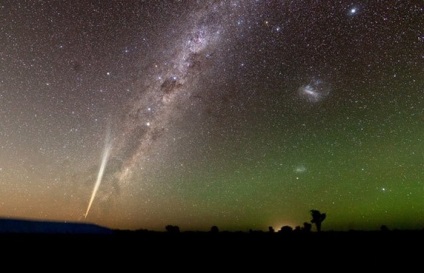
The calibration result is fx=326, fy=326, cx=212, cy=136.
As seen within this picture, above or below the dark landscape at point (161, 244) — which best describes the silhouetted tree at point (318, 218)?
above

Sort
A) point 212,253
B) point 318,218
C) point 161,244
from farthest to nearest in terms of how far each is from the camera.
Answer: point 318,218 < point 161,244 < point 212,253

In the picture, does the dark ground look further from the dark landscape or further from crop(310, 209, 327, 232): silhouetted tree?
crop(310, 209, 327, 232): silhouetted tree

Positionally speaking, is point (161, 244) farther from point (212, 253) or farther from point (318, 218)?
point (318, 218)

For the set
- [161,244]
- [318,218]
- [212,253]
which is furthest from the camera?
[318,218]

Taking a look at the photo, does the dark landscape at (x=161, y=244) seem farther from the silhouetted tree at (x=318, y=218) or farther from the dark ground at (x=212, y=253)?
the silhouetted tree at (x=318, y=218)

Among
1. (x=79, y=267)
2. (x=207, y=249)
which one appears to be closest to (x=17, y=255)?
(x=79, y=267)

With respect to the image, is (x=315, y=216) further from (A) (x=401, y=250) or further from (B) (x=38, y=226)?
(B) (x=38, y=226)

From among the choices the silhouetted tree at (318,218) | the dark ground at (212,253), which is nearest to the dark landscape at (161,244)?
the dark ground at (212,253)

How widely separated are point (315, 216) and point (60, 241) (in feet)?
63.8

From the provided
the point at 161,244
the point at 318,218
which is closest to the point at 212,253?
the point at 161,244

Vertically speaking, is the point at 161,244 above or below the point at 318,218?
below

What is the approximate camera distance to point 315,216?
22141 millimetres

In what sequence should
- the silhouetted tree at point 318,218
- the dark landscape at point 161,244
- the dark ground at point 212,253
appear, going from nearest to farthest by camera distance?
the dark ground at point 212,253 < the dark landscape at point 161,244 < the silhouetted tree at point 318,218

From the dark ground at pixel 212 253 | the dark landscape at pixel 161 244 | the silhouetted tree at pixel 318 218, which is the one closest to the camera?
the dark ground at pixel 212 253
